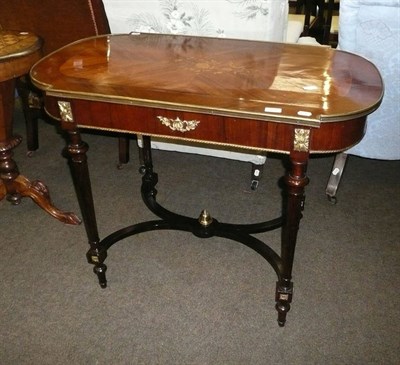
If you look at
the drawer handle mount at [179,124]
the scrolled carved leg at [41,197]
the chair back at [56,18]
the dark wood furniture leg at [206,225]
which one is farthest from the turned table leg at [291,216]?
the chair back at [56,18]

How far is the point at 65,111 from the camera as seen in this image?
109 cm

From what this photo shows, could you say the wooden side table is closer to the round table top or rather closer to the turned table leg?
the round table top

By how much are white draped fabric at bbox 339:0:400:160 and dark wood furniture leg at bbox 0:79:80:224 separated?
119cm

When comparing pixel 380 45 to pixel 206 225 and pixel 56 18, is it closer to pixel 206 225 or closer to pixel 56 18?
pixel 206 225

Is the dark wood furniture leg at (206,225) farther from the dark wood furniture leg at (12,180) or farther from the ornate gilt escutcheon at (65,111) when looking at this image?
the dark wood furniture leg at (12,180)

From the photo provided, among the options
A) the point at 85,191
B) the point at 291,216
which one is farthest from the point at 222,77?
the point at 85,191

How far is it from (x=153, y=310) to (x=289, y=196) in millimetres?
609

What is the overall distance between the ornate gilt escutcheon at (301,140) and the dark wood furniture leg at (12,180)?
1.06 m

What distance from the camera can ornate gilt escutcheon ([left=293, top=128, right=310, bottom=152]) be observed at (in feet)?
3.04

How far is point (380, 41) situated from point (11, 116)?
1.34 meters

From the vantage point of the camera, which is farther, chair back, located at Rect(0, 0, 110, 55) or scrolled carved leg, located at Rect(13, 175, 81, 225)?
scrolled carved leg, located at Rect(13, 175, 81, 225)

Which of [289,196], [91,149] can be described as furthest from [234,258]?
[91,149]

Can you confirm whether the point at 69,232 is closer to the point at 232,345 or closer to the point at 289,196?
the point at 232,345

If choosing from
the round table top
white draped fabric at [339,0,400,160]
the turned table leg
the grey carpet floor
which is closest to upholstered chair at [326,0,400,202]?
white draped fabric at [339,0,400,160]
